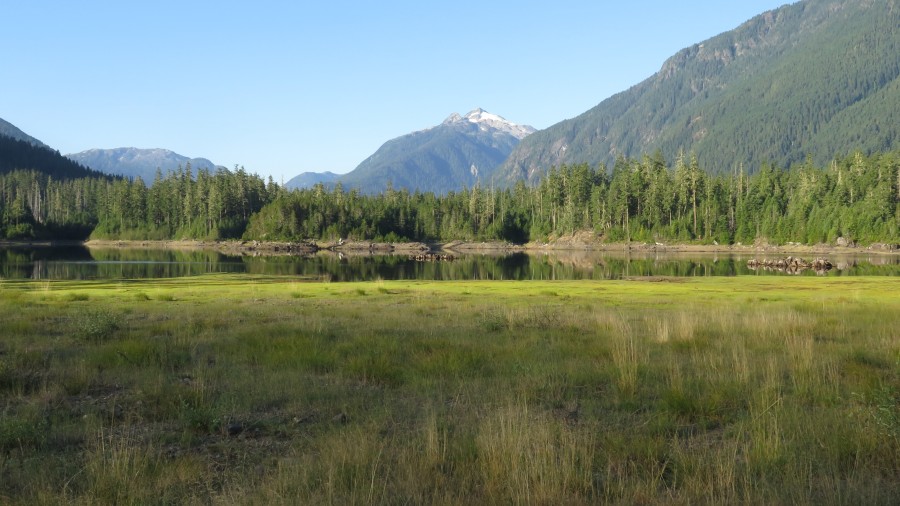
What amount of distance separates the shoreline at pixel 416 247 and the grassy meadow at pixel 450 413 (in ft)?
449

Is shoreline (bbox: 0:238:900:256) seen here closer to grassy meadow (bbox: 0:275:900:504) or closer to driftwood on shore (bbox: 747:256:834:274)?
driftwood on shore (bbox: 747:256:834:274)

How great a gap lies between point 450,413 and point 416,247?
17649 centimetres

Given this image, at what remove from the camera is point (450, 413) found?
9.88 m

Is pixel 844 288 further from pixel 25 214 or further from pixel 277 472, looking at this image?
pixel 25 214

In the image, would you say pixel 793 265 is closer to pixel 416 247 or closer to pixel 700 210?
pixel 700 210

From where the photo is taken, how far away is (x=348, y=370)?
43.3ft

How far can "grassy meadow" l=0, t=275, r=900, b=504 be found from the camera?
661 centimetres

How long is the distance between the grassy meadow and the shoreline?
137 m

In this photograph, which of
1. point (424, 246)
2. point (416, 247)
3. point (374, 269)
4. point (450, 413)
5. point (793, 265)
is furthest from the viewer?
point (424, 246)

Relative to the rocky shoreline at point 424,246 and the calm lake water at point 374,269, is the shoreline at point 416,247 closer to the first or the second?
the rocky shoreline at point 424,246

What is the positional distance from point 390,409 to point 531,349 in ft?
21.3

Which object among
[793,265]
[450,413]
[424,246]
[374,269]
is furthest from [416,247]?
[450,413]

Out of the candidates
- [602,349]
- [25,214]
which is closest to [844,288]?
[602,349]

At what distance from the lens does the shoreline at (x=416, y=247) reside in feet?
497
